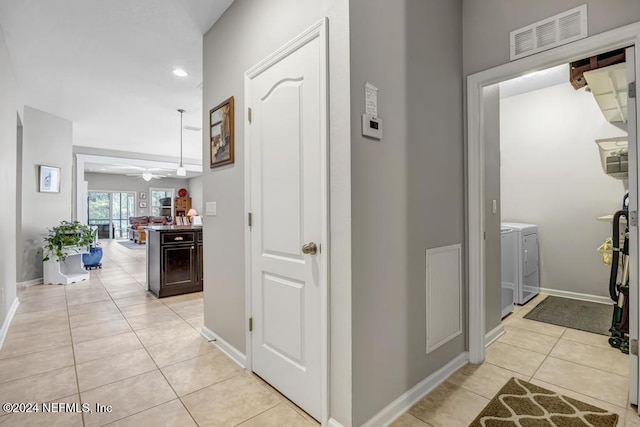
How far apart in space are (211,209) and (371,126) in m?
1.68

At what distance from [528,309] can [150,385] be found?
3726 millimetres

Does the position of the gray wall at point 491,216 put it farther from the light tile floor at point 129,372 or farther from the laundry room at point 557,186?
the light tile floor at point 129,372

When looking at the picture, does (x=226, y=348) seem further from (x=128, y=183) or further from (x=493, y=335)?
(x=128, y=183)

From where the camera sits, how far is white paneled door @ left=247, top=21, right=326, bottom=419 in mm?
1645

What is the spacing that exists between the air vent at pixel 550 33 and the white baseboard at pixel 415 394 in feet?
6.92

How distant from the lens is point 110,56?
10.8ft

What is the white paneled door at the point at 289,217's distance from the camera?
1.64 metres

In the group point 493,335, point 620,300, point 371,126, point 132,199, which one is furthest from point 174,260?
point 132,199

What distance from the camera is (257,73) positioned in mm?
2086

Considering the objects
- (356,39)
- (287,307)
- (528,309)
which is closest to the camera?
(356,39)

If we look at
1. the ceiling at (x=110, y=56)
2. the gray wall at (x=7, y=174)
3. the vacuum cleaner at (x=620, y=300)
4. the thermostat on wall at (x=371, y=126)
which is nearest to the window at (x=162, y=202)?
the ceiling at (x=110, y=56)

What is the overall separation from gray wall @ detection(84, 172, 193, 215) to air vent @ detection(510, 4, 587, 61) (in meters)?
14.5

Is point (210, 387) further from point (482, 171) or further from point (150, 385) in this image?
point (482, 171)

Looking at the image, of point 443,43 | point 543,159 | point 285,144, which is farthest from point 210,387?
point 543,159
